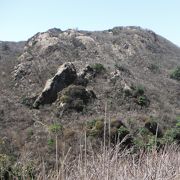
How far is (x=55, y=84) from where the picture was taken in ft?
115

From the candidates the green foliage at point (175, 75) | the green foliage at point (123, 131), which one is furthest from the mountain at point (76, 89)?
the green foliage at point (123, 131)

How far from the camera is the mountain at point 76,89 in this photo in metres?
30.1

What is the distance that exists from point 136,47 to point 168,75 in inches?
271

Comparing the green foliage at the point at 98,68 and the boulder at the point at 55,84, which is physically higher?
the green foliage at the point at 98,68

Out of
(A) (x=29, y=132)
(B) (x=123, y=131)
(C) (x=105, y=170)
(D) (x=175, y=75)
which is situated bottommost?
(A) (x=29, y=132)

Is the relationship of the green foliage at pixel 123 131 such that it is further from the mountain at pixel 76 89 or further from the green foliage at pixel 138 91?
the green foliage at pixel 138 91

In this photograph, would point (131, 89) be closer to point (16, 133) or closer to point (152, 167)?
point (16, 133)

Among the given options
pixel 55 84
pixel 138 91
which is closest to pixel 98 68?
pixel 138 91

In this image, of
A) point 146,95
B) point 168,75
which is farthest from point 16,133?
point 168,75

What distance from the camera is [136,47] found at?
54.8 m

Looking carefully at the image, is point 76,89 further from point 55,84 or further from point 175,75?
point 175,75

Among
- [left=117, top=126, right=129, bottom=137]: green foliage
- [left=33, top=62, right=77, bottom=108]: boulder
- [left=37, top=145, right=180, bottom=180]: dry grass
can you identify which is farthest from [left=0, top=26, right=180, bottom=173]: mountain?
[left=37, top=145, right=180, bottom=180]: dry grass

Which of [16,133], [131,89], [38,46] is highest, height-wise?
[38,46]

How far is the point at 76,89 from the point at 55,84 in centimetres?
179
